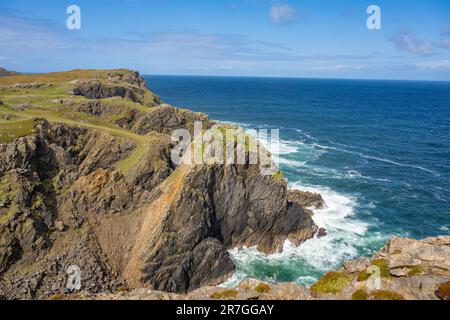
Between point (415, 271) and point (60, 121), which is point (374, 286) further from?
point (60, 121)

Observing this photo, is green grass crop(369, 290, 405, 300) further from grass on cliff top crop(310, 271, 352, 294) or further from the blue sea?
the blue sea

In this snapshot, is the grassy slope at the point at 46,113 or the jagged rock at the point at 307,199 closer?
the grassy slope at the point at 46,113

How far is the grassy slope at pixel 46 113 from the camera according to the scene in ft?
171

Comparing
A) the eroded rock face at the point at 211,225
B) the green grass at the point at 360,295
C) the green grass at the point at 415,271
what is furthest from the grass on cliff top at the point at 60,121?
the green grass at the point at 415,271

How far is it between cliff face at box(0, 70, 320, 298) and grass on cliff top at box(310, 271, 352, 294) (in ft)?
79.1

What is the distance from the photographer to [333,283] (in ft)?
77.2

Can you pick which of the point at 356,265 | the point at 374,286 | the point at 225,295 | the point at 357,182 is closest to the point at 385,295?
the point at 374,286

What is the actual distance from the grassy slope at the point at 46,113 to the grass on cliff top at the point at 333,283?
38.5 m

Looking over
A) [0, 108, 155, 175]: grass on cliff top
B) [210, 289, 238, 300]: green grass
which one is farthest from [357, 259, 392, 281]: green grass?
[0, 108, 155, 175]: grass on cliff top

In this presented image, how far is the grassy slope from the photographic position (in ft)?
171

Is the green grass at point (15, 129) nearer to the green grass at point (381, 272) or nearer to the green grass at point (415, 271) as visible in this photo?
the green grass at point (381, 272)

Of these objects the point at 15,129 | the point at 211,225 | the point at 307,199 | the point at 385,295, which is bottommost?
the point at 211,225

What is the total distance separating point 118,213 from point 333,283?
1343 inches

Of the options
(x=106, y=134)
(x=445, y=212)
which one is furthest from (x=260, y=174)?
(x=445, y=212)
